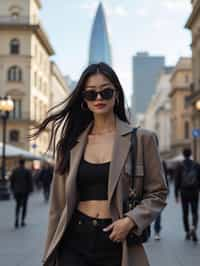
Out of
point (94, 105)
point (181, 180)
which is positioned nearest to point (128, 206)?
point (94, 105)

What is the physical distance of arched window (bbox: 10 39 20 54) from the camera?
60.4 meters

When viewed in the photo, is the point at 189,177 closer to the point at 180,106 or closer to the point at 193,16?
the point at 193,16

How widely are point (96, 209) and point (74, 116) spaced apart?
0.71m

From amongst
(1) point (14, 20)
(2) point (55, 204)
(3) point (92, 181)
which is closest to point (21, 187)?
(2) point (55, 204)

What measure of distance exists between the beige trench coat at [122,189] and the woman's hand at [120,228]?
3 centimetres

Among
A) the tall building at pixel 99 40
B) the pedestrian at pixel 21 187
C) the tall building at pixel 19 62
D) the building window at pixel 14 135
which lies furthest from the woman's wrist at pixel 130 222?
the tall building at pixel 99 40

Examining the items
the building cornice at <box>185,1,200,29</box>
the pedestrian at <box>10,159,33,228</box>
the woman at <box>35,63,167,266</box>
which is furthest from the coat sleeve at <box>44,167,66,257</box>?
the building cornice at <box>185,1,200,29</box>

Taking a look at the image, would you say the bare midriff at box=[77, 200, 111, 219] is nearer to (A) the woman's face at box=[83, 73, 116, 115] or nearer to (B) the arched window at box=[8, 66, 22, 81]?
(A) the woman's face at box=[83, 73, 116, 115]

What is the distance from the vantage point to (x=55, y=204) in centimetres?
311

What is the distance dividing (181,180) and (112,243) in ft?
27.4

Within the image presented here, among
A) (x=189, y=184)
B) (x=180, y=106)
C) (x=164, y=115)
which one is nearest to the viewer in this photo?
(x=189, y=184)

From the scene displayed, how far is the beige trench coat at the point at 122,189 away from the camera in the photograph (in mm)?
2816

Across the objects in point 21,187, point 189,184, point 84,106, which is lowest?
point 21,187

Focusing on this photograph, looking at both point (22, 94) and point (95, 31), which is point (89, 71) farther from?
point (95, 31)
